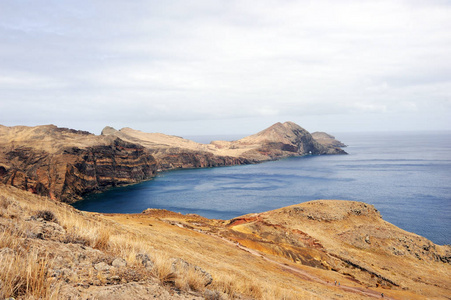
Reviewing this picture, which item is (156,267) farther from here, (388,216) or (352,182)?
(352,182)

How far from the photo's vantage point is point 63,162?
7844 cm

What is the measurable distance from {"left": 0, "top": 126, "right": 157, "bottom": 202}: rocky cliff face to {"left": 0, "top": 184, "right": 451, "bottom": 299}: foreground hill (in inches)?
1914

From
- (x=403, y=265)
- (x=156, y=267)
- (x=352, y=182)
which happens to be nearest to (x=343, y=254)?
(x=403, y=265)

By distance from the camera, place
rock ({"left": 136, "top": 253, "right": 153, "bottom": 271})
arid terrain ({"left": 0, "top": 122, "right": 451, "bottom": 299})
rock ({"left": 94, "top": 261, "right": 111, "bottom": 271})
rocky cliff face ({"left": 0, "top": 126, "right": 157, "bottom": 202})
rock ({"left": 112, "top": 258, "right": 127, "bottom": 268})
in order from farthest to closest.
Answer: rocky cliff face ({"left": 0, "top": 126, "right": 157, "bottom": 202})
rock ({"left": 136, "top": 253, "right": 153, "bottom": 271})
rock ({"left": 112, "top": 258, "right": 127, "bottom": 268})
rock ({"left": 94, "top": 261, "right": 111, "bottom": 271})
arid terrain ({"left": 0, "top": 122, "right": 451, "bottom": 299})

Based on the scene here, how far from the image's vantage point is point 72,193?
76.2m

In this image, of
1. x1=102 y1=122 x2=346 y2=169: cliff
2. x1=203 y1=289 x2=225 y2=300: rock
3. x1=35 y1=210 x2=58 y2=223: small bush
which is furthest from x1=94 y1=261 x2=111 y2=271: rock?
x1=102 y1=122 x2=346 y2=169: cliff

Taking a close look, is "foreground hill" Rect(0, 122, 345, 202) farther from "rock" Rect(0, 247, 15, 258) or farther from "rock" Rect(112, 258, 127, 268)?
"rock" Rect(0, 247, 15, 258)

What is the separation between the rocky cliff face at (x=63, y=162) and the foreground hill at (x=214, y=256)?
4862cm

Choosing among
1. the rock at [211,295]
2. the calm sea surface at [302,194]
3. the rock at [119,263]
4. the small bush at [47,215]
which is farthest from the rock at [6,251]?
the calm sea surface at [302,194]

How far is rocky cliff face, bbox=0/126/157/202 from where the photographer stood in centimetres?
7162

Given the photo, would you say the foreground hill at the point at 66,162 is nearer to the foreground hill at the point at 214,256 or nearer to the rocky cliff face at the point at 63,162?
the rocky cliff face at the point at 63,162

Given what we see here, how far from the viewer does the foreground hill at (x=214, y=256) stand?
4430 mm

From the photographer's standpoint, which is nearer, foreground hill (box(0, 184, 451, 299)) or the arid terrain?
foreground hill (box(0, 184, 451, 299))

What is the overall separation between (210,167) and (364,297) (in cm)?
13035
